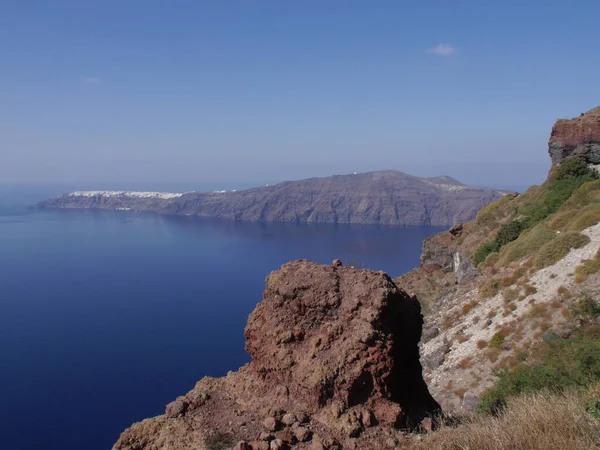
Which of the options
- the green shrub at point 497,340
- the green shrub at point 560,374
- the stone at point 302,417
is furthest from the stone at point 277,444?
the green shrub at point 497,340

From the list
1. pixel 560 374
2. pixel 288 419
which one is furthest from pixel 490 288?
pixel 288 419

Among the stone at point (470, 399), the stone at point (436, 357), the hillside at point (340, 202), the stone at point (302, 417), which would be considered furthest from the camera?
the hillside at point (340, 202)

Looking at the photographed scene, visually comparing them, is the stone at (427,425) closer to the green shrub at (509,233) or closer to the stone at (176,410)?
the stone at (176,410)

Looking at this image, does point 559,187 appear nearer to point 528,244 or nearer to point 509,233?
point 509,233

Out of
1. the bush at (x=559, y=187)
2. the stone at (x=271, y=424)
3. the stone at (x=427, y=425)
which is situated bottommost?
the stone at (x=427, y=425)

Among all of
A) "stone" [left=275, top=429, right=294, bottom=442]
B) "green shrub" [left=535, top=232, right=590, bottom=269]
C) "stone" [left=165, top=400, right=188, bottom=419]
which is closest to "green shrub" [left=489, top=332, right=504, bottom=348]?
"green shrub" [left=535, top=232, right=590, bottom=269]

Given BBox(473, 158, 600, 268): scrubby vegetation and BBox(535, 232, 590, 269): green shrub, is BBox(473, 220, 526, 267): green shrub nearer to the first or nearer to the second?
BBox(473, 158, 600, 268): scrubby vegetation
